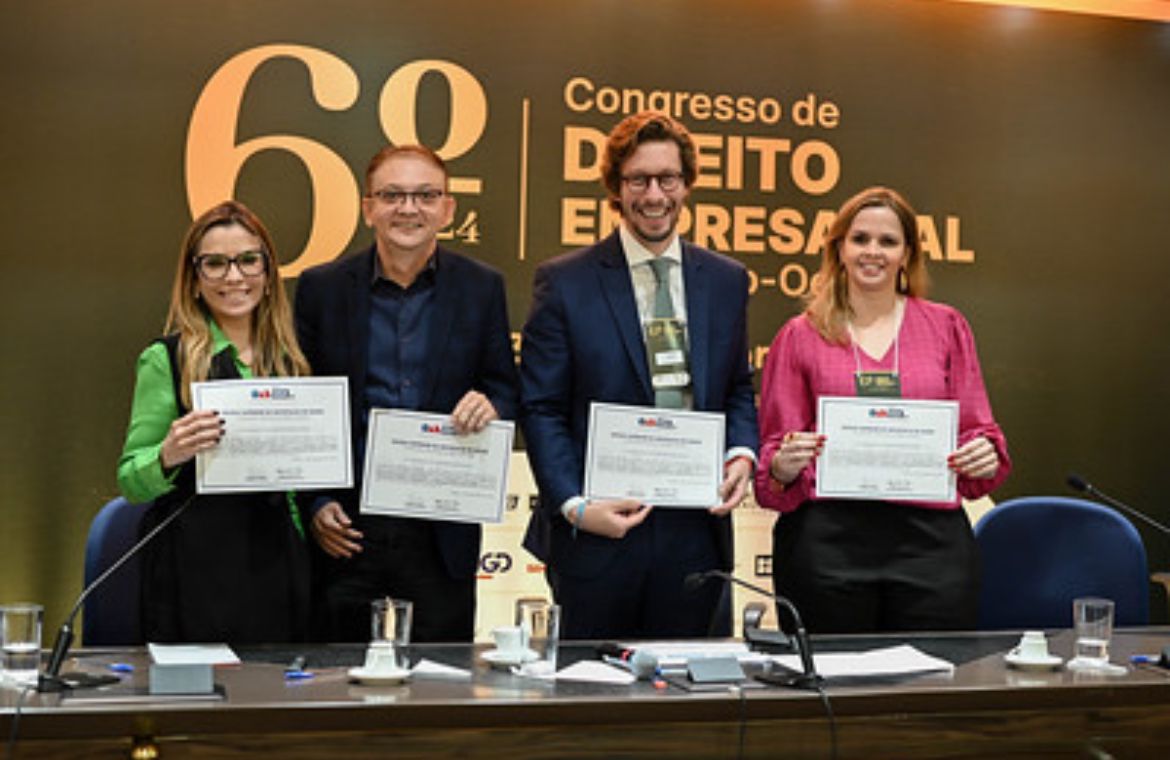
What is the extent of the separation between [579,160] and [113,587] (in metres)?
2.73

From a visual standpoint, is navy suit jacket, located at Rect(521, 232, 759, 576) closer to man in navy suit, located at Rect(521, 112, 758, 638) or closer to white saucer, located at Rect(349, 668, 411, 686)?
man in navy suit, located at Rect(521, 112, 758, 638)

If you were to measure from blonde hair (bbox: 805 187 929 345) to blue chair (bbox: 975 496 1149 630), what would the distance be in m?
0.82

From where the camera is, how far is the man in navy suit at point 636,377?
11.9ft

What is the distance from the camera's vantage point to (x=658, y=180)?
3682 mm

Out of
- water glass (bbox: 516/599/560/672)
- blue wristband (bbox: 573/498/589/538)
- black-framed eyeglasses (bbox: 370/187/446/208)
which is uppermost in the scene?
black-framed eyeglasses (bbox: 370/187/446/208)

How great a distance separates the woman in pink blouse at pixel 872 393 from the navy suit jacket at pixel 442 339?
71cm

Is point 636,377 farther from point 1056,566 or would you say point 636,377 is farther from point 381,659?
point 1056,566

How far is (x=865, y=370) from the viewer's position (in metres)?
3.70

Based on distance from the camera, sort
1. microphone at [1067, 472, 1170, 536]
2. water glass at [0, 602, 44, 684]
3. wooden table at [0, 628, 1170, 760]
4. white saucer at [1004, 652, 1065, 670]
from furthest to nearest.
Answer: microphone at [1067, 472, 1170, 536]
white saucer at [1004, 652, 1065, 670]
water glass at [0, 602, 44, 684]
wooden table at [0, 628, 1170, 760]

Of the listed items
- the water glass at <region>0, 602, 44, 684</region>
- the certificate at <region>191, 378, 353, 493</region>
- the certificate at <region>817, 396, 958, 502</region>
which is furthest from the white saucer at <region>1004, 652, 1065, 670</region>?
the water glass at <region>0, 602, 44, 684</region>

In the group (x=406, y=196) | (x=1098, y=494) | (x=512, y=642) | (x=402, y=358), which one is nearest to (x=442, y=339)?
(x=402, y=358)

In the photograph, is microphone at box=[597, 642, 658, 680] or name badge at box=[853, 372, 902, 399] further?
name badge at box=[853, 372, 902, 399]

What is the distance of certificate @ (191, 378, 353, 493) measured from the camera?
319 centimetres

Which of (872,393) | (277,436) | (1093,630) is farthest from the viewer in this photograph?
(872,393)
